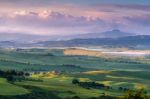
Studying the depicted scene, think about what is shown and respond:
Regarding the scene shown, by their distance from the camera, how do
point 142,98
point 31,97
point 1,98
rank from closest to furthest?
point 142,98 < point 1,98 < point 31,97

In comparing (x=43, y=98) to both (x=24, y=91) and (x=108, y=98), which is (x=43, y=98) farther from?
(x=108, y=98)

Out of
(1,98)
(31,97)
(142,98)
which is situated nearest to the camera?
(142,98)

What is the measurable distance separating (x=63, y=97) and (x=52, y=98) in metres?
4.37

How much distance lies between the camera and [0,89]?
193875 millimetres

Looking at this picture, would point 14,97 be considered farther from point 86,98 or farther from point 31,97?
point 86,98

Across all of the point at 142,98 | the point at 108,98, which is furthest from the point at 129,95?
the point at 108,98

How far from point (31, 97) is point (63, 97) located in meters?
14.1

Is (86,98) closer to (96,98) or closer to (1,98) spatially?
(96,98)

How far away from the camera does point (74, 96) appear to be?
650 feet

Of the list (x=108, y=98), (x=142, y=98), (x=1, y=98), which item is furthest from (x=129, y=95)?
(x=108, y=98)

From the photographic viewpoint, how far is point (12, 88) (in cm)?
19888

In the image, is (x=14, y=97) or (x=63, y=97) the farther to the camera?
(x=63, y=97)

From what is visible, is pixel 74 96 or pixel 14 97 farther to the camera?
pixel 74 96

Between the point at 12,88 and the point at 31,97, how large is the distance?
1299 centimetres
